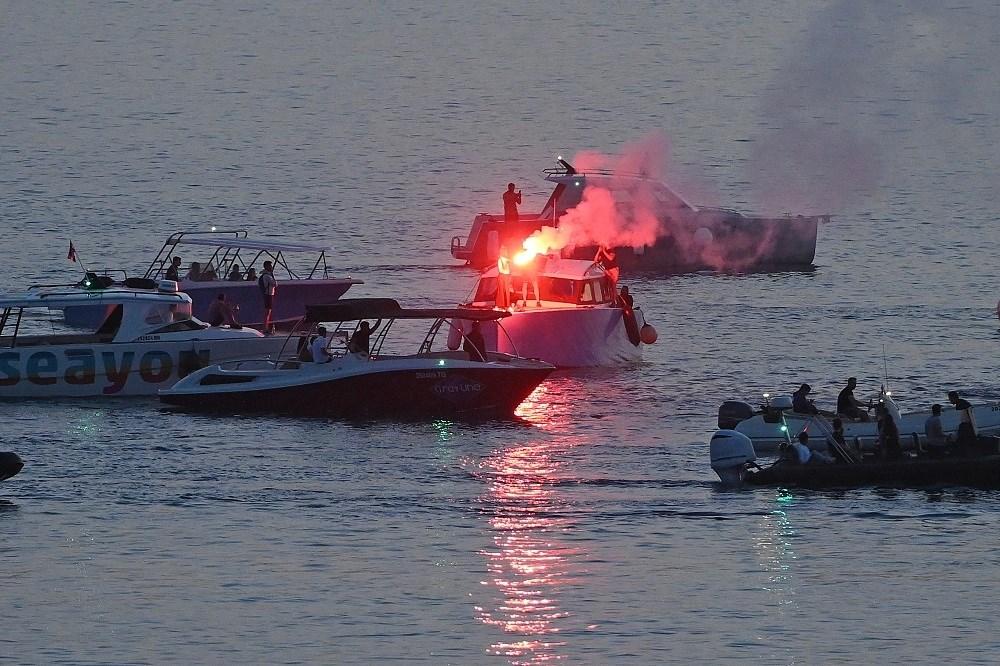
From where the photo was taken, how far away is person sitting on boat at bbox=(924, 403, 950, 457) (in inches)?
1524

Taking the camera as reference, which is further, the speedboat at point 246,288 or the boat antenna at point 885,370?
the speedboat at point 246,288

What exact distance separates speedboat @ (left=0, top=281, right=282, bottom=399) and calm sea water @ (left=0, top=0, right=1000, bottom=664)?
1.34m

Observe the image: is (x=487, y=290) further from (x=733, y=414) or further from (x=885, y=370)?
(x=733, y=414)

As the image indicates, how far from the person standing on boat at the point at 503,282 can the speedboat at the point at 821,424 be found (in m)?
9.83

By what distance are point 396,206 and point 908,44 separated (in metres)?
63.3

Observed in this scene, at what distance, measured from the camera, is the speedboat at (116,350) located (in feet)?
153

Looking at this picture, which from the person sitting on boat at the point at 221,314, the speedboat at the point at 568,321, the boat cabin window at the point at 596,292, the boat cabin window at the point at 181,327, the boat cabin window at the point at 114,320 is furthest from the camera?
the person sitting on boat at the point at 221,314

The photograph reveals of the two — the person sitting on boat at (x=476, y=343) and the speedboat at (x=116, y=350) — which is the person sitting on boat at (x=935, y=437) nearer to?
the person sitting on boat at (x=476, y=343)

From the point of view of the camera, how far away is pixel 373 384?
44.4 meters

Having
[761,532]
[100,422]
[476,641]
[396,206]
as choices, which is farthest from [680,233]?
[476,641]

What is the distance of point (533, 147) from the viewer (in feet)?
385

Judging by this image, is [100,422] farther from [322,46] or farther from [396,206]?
[322,46]

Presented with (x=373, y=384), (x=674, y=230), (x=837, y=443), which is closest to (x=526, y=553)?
(x=837, y=443)

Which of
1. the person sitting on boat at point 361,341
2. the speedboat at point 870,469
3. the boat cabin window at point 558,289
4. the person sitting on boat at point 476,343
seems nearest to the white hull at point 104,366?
the person sitting on boat at point 361,341
